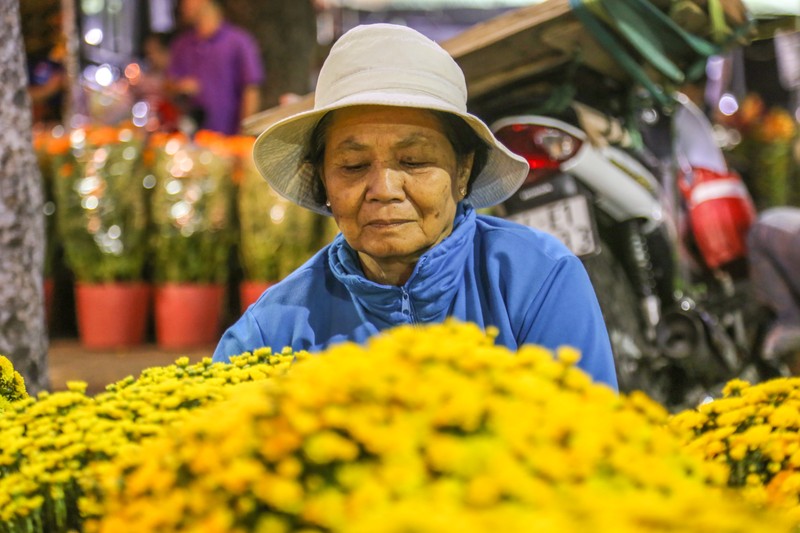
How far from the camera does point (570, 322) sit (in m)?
1.87

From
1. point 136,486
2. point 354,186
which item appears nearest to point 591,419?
point 136,486

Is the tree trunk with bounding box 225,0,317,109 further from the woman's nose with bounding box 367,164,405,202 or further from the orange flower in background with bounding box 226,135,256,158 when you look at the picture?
the woman's nose with bounding box 367,164,405,202

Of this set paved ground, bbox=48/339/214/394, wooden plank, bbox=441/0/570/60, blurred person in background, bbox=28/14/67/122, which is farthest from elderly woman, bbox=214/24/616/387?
blurred person in background, bbox=28/14/67/122

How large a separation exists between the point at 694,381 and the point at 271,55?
17.1 ft

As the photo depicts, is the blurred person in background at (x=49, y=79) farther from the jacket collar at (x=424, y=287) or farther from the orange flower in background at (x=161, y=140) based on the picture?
the jacket collar at (x=424, y=287)

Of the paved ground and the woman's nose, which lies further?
the paved ground

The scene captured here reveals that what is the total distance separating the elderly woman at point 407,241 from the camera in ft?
6.16

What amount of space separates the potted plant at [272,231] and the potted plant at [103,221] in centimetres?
70

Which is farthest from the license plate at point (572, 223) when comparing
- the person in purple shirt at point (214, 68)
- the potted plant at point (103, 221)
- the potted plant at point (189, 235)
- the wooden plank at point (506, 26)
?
the person in purple shirt at point (214, 68)

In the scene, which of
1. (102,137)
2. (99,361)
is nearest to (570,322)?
(99,361)

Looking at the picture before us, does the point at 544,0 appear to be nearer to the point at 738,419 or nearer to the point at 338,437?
the point at 738,419

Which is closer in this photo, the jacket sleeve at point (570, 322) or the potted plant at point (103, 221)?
the jacket sleeve at point (570, 322)

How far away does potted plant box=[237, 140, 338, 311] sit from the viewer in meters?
5.33

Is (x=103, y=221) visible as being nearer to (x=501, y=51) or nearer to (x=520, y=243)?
(x=501, y=51)
